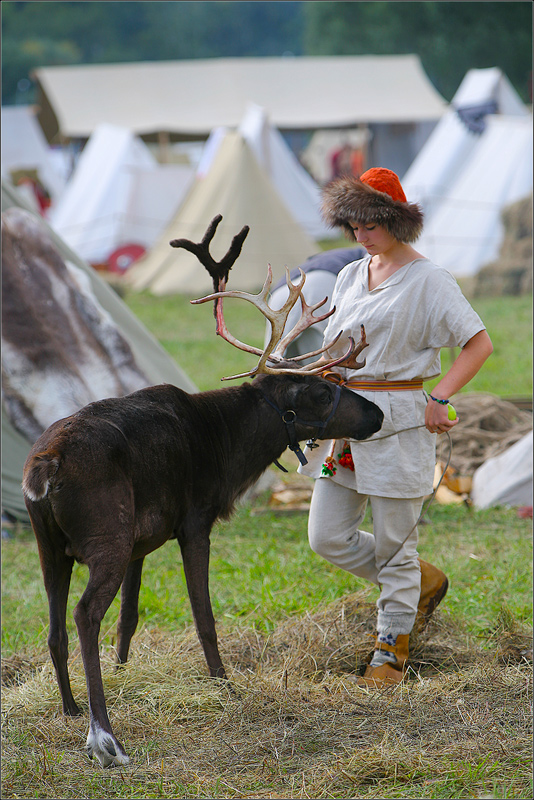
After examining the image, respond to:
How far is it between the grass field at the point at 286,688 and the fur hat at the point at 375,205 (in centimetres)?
179

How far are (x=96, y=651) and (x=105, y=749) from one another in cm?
31

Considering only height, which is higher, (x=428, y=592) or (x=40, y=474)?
(x=40, y=474)

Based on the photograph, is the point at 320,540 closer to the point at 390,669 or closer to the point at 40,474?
the point at 390,669

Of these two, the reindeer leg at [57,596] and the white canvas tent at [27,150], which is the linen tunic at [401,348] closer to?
the reindeer leg at [57,596]

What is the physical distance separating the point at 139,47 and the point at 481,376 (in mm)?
53318

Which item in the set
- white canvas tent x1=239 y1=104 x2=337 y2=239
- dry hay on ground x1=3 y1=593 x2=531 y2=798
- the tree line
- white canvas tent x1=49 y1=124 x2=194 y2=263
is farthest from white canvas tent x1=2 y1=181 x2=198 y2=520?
the tree line

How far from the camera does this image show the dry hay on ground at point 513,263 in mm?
13438

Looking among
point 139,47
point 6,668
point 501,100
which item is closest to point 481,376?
point 6,668

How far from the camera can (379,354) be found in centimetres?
336

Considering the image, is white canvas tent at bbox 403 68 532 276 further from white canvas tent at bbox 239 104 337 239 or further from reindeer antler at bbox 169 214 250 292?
reindeer antler at bbox 169 214 250 292

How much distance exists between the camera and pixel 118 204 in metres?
18.0

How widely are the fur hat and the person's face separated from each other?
0.10 feet

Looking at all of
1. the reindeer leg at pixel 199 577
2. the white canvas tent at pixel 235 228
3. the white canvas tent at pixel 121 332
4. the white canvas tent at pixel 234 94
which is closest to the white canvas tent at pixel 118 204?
the white canvas tent at pixel 235 228

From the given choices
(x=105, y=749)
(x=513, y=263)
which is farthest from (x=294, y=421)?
(x=513, y=263)
